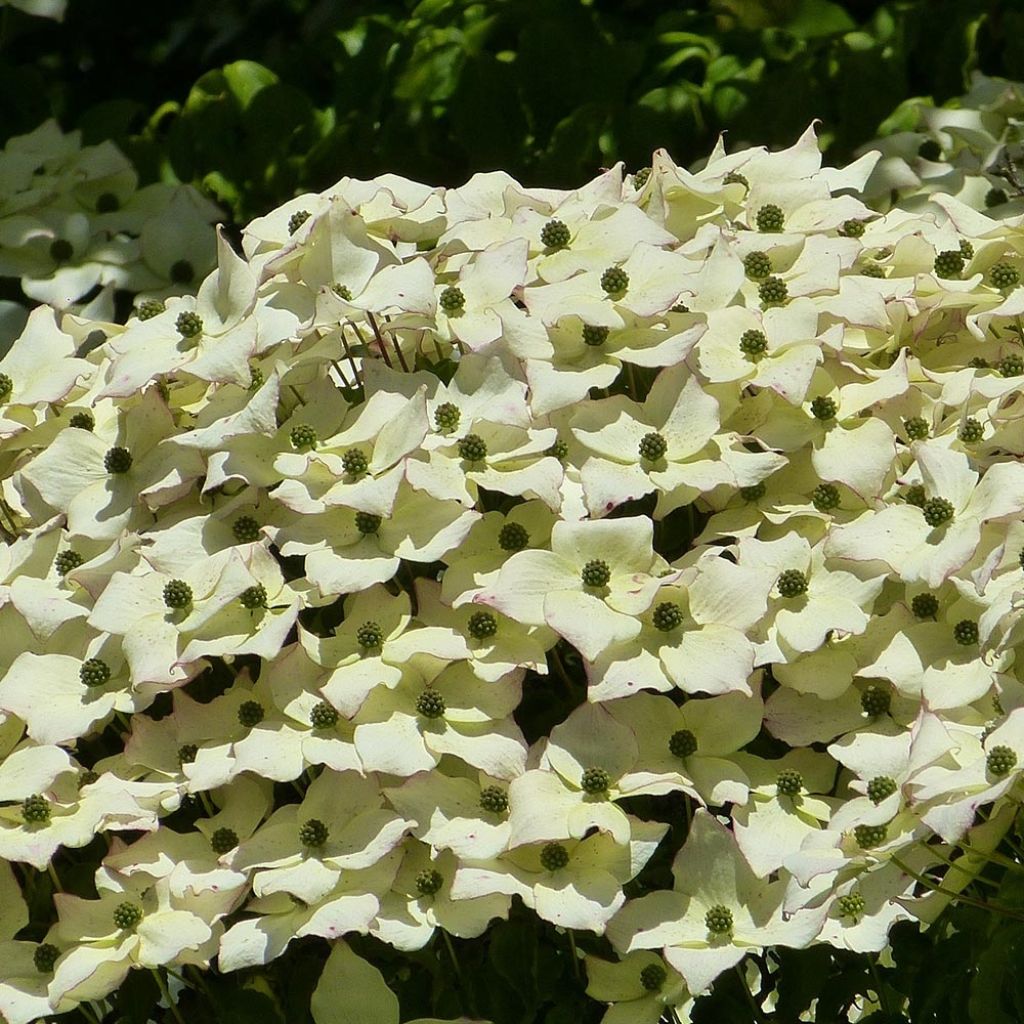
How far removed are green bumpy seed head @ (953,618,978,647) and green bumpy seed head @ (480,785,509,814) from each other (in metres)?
0.37

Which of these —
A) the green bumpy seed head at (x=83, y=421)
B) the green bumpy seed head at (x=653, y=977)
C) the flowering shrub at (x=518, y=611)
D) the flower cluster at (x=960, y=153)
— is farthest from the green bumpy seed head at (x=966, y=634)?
the flower cluster at (x=960, y=153)

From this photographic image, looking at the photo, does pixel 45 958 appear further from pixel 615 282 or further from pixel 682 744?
pixel 615 282

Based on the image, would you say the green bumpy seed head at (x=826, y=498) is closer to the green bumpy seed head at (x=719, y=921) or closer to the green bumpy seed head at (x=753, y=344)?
the green bumpy seed head at (x=753, y=344)

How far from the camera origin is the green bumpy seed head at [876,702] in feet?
4.51

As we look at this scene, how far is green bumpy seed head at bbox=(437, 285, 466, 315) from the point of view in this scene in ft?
4.92

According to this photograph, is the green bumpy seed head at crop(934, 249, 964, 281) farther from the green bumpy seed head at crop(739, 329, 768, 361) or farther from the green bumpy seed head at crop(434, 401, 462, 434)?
the green bumpy seed head at crop(434, 401, 462, 434)

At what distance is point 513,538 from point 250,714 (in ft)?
0.83

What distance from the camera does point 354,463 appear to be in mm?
1408

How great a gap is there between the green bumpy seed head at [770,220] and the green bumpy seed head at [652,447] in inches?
13.1

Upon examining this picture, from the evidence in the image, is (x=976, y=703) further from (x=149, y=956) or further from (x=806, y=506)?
(x=149, y=956)

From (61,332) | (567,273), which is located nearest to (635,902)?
(567,273)

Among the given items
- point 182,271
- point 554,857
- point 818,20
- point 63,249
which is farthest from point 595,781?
point 818,20

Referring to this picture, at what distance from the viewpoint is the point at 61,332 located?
1.68m

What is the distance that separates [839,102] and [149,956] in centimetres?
182
